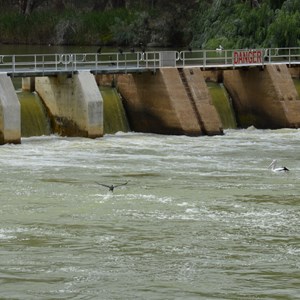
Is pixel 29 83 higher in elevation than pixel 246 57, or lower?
lower

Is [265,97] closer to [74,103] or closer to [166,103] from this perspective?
[166,103]

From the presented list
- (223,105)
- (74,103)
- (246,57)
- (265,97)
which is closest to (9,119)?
(74,103)

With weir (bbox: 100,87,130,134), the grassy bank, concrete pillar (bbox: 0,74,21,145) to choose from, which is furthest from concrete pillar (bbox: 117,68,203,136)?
the grassy bank

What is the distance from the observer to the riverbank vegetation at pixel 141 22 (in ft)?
268

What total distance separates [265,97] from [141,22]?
5035 cm

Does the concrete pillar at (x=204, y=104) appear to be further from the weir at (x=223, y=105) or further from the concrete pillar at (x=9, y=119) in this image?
the concrete pillar at (x=9, y=119)

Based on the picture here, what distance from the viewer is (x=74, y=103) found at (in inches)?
2057

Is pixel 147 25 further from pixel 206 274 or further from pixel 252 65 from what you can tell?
pixel 206 274

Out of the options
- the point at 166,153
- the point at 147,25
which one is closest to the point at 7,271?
the point at 166,153

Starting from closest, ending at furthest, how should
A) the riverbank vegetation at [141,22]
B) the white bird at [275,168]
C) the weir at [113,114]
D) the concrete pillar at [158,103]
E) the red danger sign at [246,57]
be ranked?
the white bird at [275,168] → the concrete pillar at [158,103] → the weir at [113,114] → the red danger sign at [246,57] → the riverbank vegetation at [141,22]

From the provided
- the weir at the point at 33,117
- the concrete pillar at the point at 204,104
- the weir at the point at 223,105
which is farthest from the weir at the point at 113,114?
the weir at the point at 223,105

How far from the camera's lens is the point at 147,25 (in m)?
108

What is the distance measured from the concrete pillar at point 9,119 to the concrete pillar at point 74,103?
11.5 feet

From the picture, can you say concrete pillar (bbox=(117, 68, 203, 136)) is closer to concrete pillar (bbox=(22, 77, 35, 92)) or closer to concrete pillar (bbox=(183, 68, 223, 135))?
concrete pillar (bbox=(183, 68, 223, 135))
